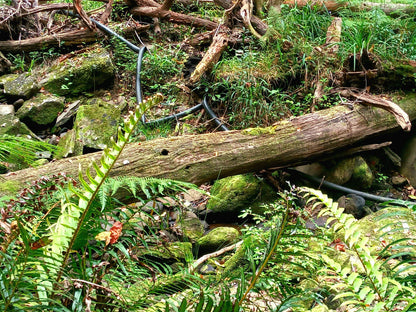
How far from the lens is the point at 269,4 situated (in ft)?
20.6

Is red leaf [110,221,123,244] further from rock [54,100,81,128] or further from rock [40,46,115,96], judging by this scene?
rock [40,46,115,96]

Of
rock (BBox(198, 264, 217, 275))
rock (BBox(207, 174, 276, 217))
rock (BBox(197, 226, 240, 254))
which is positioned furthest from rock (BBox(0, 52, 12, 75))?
rock (BBox(198, 264, 217, 275))

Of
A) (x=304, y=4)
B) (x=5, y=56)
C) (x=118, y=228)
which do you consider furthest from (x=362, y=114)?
(x=5, y=56)

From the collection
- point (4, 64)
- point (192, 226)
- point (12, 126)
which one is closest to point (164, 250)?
point (192, 226)

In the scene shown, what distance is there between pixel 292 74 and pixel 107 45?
3076mm

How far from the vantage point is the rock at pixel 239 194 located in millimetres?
4410

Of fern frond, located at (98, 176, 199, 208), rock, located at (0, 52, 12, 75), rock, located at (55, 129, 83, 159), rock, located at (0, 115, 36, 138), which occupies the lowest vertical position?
rock, located at (55, 129, 83, 159)

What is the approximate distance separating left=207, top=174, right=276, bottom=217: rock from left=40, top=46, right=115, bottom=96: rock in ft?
8.85

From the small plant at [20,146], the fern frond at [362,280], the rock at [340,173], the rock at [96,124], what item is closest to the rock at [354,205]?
the rock at [340,173]

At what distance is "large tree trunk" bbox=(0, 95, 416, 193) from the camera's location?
3.52m

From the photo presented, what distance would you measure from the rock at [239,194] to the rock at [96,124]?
1.44 metres

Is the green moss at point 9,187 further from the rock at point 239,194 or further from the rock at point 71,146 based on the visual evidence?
the rock at point 239,194

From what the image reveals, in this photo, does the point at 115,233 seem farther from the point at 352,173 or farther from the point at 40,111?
the point at 40,111

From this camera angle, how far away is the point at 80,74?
604 cm
